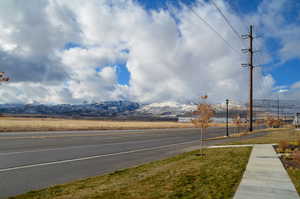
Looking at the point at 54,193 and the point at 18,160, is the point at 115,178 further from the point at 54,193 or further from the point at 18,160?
the point at 18,160

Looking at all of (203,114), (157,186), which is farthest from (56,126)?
(157,186)

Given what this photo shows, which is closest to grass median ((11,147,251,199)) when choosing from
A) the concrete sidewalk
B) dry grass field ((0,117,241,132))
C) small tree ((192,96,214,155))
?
the concrete sidewalk

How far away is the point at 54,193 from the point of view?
19.1 feet

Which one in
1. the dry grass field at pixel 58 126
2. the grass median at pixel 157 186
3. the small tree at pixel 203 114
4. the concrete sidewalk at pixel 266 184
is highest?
the small tree at pixel 203 114

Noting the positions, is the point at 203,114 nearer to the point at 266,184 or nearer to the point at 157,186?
the point at 266,184

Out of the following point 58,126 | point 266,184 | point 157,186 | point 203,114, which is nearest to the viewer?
point 157,186

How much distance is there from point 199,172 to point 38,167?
6.33m

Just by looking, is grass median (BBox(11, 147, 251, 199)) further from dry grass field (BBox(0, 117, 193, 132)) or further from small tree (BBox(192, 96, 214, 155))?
dry grass field (BBox(0, 117, 193, 132))

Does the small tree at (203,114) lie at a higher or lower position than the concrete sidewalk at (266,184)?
higher

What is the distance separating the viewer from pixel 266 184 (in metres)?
6.34

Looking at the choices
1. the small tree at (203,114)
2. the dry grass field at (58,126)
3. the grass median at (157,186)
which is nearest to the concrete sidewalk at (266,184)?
the grass median at (157,186)

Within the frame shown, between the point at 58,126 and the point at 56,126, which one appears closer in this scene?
the point at 56,126

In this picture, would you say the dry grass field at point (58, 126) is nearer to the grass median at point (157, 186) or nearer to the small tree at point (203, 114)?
the small tree at point (203, 114)

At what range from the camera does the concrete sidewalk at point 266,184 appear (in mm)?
5448
